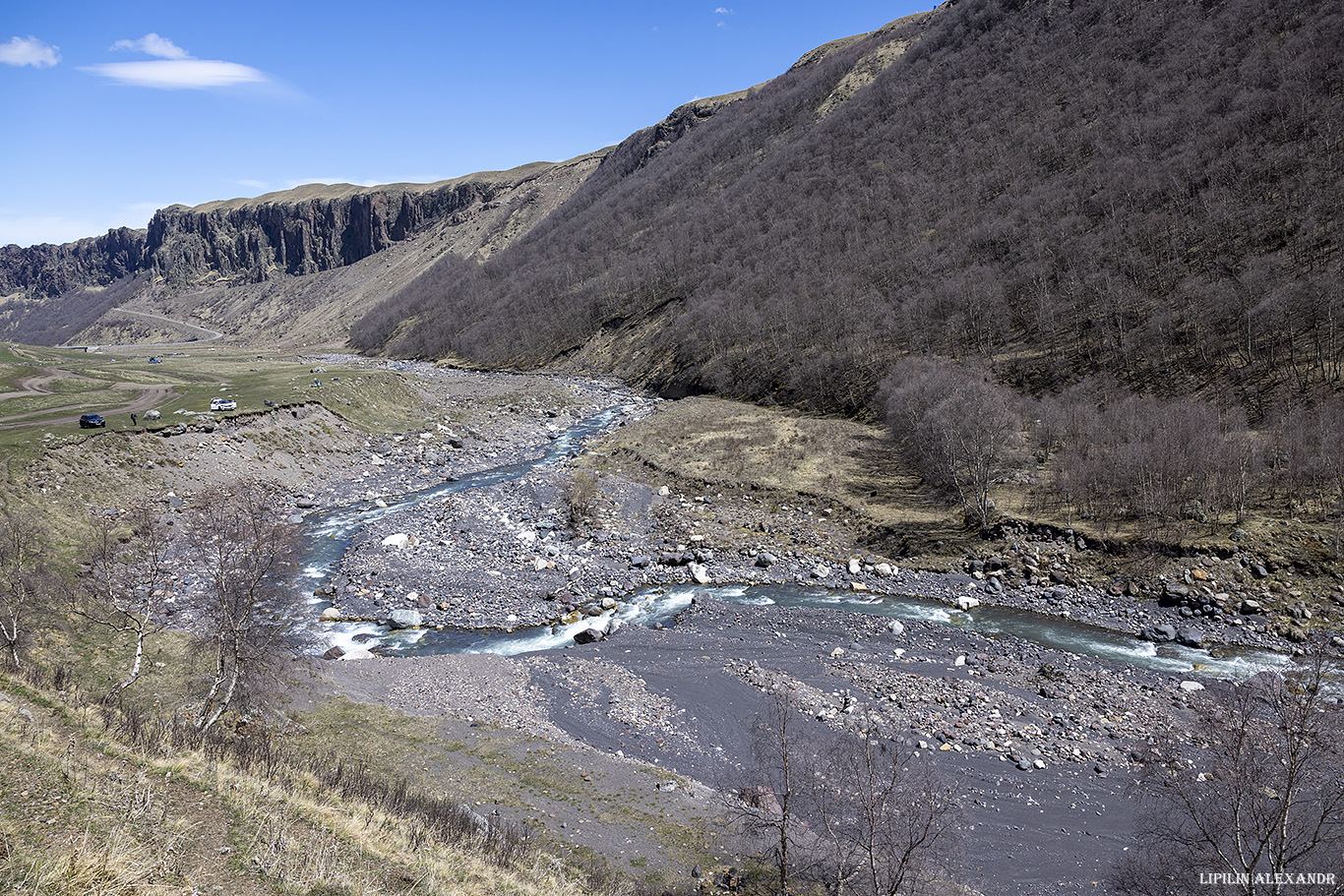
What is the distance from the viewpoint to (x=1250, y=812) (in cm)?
1295

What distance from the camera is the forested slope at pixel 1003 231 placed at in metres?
51.4

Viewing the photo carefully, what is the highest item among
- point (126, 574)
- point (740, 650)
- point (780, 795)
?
point (126, 574)

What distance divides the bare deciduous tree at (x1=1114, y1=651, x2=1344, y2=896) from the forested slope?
3555 cm

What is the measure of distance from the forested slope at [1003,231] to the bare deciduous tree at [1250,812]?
3555 centimetres

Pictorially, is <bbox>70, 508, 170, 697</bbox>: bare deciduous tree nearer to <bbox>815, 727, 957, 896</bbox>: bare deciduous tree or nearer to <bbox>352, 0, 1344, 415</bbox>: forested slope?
<bbox>815, 727, 957, 896</bbox>: bare deciduous tree

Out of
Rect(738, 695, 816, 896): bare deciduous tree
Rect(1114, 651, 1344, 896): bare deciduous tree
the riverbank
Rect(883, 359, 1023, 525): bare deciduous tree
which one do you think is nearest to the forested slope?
Rect(883, 359, 1023, 525): bare deciduous tree

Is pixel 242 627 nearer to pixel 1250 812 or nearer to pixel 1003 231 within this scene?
pixel 1250 812

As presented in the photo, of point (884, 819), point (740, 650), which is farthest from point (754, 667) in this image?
point (884, 819)

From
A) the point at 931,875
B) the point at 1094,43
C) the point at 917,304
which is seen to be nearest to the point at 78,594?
the point at 931,875

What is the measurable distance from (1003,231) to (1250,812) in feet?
251

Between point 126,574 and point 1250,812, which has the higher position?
point 126,574

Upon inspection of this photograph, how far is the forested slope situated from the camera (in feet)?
169

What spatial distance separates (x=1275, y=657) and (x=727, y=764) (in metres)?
21.3

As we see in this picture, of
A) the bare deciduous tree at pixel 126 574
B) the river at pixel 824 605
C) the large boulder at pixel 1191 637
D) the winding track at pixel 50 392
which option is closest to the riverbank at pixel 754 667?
the river at pixel 824 605
